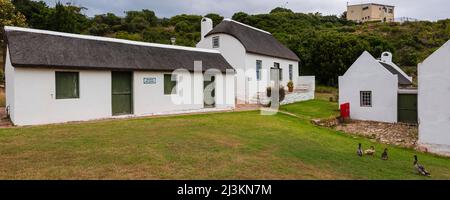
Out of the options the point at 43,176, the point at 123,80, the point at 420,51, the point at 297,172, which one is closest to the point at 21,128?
the point at 123,80

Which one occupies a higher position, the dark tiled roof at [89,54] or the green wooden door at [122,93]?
the dark tiled roof at [89,54]

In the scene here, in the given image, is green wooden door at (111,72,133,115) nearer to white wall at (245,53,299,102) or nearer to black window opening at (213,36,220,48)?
white wall at (245,53,299,102)

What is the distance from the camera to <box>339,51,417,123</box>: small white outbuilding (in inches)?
837

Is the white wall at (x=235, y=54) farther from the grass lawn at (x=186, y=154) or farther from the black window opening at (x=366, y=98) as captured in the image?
the grass lawn at (x=186, y=154)

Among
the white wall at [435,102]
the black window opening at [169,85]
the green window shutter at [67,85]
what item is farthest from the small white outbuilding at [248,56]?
the green window shutter at [67,85]

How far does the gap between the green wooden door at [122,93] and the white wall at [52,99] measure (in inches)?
15.1

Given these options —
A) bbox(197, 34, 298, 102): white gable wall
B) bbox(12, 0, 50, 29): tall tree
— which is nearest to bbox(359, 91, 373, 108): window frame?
bbox(197, 34, 298, 102): white gable wall

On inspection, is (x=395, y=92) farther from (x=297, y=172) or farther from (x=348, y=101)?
(x=297, y=172)

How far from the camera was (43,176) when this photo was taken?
7477 mm

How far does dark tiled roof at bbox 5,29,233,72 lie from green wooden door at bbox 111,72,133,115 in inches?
25.1

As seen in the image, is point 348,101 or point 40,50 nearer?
point 40,50

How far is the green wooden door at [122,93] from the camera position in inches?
697

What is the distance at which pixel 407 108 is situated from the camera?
69.4 ft

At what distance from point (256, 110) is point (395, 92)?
8.58m
